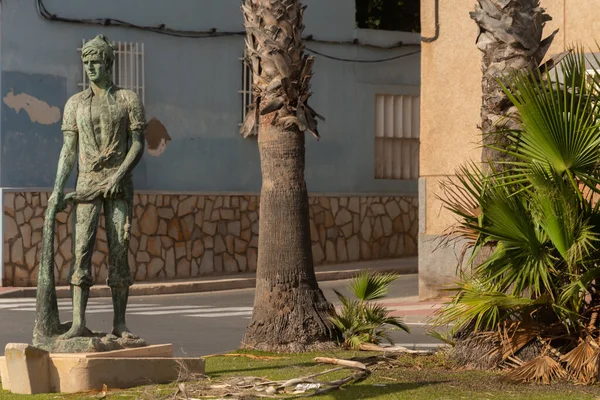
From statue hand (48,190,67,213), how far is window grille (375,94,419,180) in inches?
684

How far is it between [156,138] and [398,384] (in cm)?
1469

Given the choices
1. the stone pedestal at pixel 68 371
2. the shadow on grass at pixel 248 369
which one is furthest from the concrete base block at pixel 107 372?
the shadow on grass at pixel 248 369

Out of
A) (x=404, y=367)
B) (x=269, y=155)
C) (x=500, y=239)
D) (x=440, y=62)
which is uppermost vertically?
(x=440, y=62)

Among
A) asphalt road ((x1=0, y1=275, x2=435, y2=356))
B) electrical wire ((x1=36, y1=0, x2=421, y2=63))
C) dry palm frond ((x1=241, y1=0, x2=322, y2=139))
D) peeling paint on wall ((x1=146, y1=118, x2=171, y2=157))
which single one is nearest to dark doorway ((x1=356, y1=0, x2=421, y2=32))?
electrical wire ((x1=36, y1=0, x2=421, y2=63))

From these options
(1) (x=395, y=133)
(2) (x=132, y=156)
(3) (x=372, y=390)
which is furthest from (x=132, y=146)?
(1) (x=395, y=133)

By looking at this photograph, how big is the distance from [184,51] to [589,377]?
15756 millimetres

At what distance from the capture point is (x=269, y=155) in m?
12.5

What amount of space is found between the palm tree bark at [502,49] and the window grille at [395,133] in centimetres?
1549

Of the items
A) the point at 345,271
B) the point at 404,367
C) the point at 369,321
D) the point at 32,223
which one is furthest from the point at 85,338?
the point at 345,271

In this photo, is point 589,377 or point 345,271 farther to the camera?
point 345,271

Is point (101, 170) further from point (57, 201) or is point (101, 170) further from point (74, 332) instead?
point (74, 332)

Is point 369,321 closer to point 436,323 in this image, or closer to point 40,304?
point 436,323

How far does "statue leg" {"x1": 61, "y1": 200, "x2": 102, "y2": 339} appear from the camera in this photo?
31.7 ft

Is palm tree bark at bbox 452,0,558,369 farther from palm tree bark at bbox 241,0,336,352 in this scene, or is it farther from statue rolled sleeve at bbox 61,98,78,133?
statue rolled sleeve at bbox 61,98,78,133
